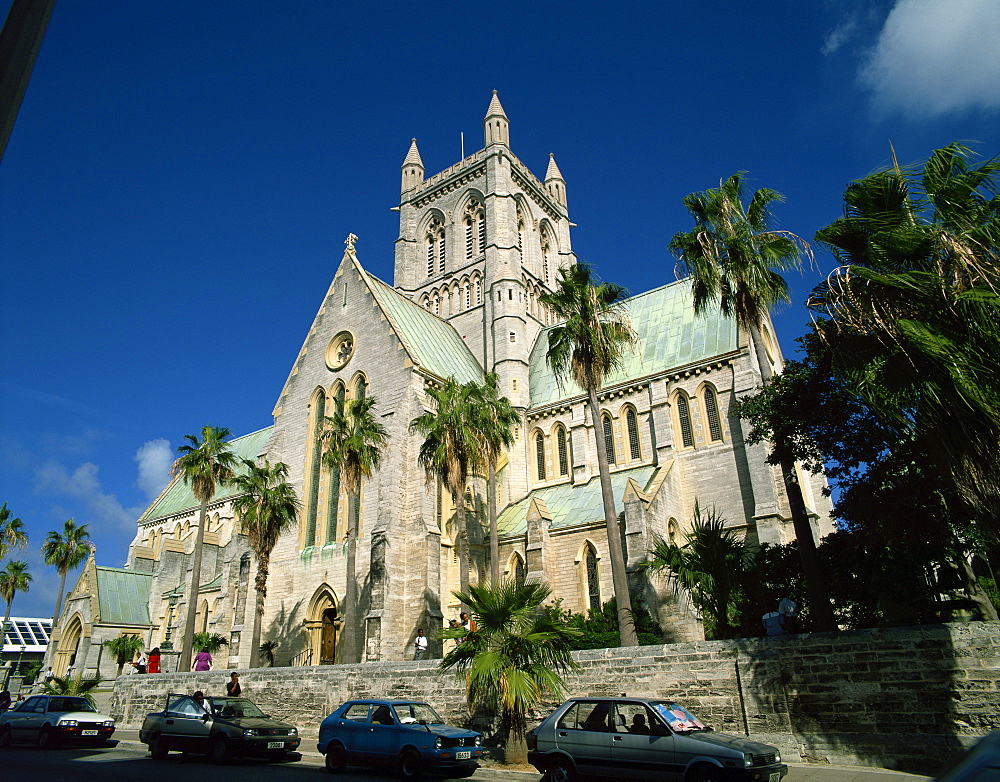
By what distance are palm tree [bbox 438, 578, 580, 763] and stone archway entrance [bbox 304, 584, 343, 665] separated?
14.3 m

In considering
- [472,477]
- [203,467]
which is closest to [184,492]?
[203,467]

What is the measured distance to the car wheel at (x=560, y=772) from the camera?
1054 centimetres

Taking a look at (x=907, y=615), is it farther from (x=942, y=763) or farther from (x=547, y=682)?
(x=547, y=682)

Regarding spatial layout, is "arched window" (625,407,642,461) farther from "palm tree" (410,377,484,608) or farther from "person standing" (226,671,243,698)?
"person standing" (226,671,243,698)

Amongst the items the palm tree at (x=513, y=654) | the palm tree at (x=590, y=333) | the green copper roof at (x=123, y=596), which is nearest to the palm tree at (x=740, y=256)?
the palm tree at (x=590, y=333)

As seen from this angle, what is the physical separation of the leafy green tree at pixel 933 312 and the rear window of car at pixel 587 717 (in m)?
6.36

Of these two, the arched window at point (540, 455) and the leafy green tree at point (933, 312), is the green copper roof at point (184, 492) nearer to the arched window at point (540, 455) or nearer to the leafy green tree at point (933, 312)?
the arched window at point (540, 455)

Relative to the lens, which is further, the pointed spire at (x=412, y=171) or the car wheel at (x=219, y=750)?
the pointed spire at (x=412, y=171)

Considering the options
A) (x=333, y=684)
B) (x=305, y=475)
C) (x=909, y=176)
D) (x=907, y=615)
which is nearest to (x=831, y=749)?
(x=907, y=615)

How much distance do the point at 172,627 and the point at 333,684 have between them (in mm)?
27071

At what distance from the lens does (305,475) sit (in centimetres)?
3061

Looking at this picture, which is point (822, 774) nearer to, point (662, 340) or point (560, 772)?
point (560, 772)

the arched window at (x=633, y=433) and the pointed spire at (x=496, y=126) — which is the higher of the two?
the pointed spire at (x=496, y=126)

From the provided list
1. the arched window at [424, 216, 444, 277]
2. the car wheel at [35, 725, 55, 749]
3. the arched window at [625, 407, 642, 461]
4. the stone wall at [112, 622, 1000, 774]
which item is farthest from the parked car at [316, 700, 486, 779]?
the arched window at [424, 216, 444, 277]
